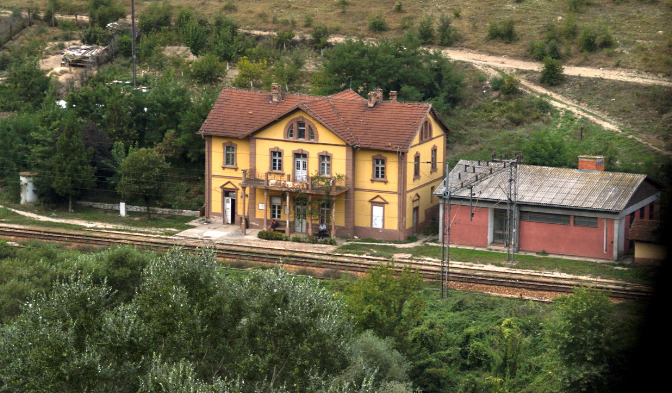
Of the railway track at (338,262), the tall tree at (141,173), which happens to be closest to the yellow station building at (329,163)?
the tall tree at (141,173)

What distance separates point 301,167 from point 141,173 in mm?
8354

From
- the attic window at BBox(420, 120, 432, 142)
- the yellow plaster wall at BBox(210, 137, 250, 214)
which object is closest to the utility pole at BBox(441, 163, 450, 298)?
the attic window at BBox(420, 120, 432, 142)

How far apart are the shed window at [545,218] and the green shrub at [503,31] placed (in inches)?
986

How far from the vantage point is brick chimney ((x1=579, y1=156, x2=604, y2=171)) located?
1421 inches

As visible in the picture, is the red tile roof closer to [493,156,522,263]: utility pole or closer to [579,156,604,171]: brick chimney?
[493,156,522,263]: utility pole

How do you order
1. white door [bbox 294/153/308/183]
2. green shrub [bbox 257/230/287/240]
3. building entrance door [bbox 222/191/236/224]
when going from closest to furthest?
green shrub [bbox 257/230/287/240]
white door [bbox 294/153/308/183]
building entrance door [bbox 222/191/236/224]

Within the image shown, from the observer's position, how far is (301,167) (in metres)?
38.2

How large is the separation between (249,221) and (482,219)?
424 inches

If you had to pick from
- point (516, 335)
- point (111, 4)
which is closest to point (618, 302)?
point (516, 335)

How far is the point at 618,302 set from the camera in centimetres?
2756

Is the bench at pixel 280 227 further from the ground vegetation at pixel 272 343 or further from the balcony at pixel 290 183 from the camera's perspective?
the ground vegetation at pixel 272 343

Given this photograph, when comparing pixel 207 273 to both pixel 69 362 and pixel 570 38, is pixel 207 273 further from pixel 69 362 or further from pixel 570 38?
pixel 570 38

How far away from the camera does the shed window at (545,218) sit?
33.9m

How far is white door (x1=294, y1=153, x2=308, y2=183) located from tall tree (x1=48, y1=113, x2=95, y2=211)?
1120 cm
